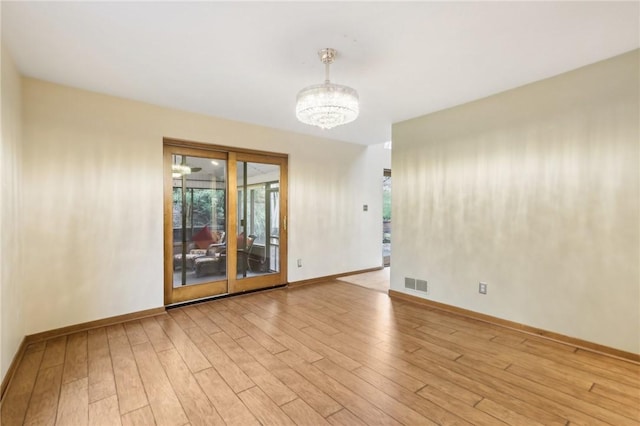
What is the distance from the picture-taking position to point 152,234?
3.62 meters

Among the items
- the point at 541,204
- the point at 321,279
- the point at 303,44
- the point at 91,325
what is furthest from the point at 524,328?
the point at 91,325

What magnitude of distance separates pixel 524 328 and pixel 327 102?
10.1 ft

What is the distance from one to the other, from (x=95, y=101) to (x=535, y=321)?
5.26 meters

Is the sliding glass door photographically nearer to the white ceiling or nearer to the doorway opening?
the white ceiling

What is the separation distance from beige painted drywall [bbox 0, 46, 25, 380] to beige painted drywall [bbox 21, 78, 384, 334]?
20cm

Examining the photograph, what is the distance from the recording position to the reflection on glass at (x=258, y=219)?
454cm

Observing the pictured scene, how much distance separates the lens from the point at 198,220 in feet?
13.4

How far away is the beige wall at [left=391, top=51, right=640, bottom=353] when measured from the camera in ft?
8.48

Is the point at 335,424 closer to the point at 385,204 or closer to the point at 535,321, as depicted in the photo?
the point at 535,321

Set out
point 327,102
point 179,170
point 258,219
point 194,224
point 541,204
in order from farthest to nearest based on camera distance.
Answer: point 258,219, point 194,224, point 179,170, point 541,204, point 327,102

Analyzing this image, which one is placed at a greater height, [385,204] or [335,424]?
[385,204]

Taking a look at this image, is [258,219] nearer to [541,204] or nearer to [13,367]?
[13,367]

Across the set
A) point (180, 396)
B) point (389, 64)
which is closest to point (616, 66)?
point (389, 64)

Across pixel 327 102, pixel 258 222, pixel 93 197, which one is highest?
pixel 327 102
